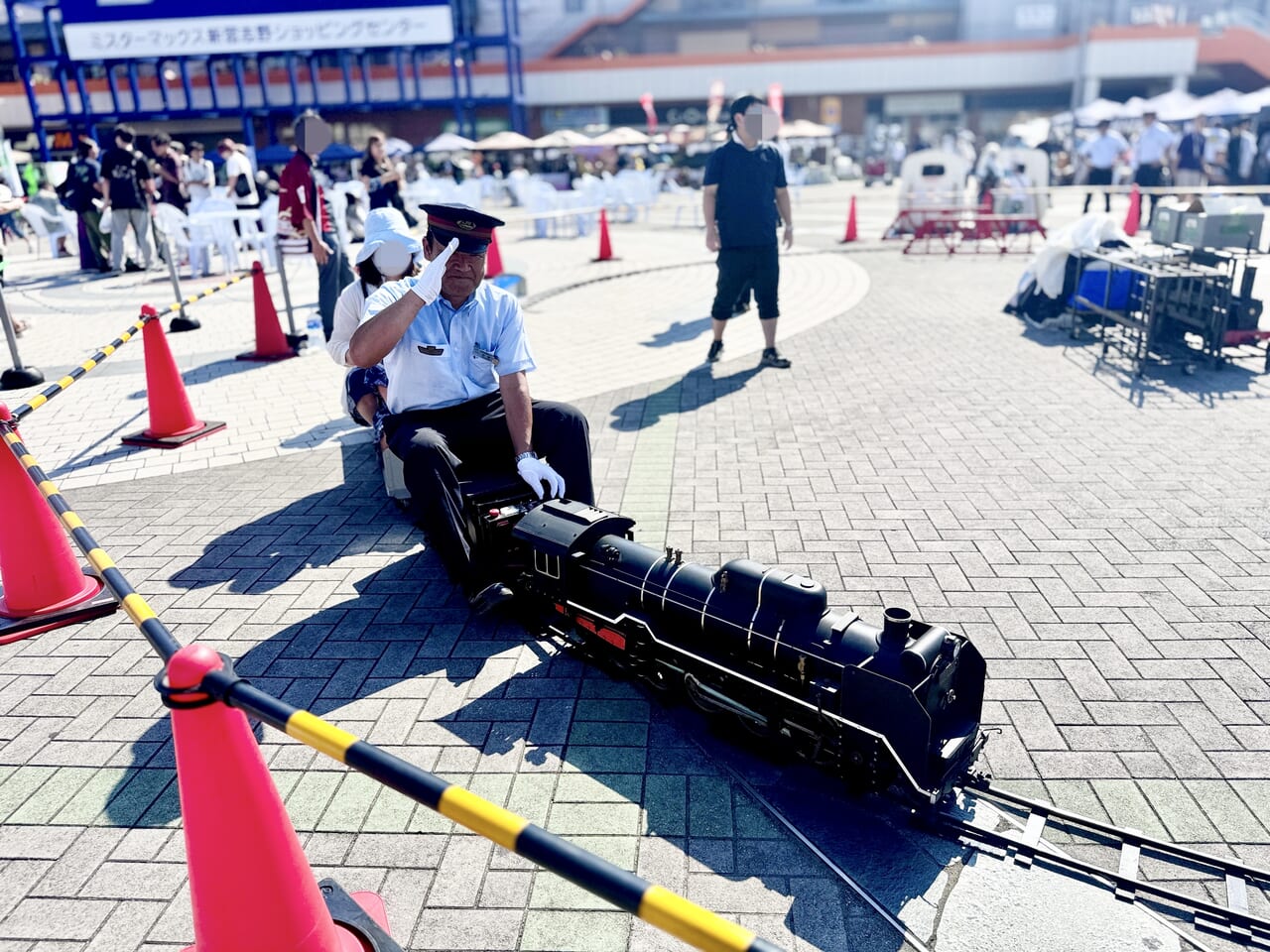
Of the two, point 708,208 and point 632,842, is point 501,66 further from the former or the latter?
point 632,842

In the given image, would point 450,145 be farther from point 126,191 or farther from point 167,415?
point 167,415

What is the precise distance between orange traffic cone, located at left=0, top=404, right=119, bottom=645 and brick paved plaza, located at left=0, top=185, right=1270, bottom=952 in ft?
0.50

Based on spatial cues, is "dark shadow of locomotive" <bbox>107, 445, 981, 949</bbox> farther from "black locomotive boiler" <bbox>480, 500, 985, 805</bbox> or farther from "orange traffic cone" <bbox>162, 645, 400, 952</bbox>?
"orange traffic cone" <bbox>162, 645, 400, 952</bbox>

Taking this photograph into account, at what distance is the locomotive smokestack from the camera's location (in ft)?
9.09

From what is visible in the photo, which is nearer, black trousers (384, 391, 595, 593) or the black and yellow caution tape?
the black and yellow caution tape

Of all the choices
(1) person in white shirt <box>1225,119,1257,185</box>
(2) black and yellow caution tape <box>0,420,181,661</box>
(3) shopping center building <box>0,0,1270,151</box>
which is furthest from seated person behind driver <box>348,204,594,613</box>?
(3) shopping center building <box>0,0,1270,151</box>

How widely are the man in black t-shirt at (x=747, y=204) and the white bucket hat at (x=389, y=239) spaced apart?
353 cm

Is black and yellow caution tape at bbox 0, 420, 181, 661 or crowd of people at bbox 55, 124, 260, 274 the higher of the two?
crowd of people at bbox 55, 124, 260, 274

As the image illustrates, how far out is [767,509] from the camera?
5.32 meters

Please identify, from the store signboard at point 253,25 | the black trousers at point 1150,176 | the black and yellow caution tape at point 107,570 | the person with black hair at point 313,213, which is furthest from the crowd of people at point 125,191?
the store signboard at point 253,25

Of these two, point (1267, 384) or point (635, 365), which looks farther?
point (635, 365)

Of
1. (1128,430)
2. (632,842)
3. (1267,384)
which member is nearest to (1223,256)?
(1267,384)

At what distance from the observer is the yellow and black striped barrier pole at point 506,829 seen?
4.82 feet

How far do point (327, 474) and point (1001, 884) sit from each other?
484 cm
